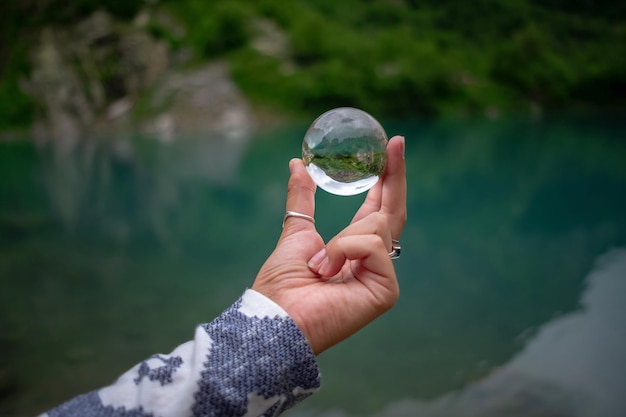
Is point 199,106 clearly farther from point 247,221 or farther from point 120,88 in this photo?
point 247,221

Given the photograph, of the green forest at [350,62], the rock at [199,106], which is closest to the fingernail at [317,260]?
the rock at [199,106]

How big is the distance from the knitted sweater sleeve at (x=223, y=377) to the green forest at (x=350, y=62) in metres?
26.8

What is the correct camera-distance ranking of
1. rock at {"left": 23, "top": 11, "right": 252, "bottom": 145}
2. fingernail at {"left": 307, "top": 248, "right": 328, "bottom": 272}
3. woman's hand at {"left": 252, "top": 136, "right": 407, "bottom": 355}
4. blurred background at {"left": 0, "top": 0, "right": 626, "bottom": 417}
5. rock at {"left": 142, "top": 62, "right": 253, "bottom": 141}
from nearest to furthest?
woman's hand at {"left": 252, "top": 136, "right": 407, "bottom": 355} → fingernail at {"left": 307, "top": 248, "right": 328, "bottom": 272} → blurred background at {"left": 0, "top": 0, "right": 626, "bottom": 417} → rock at {"left": 142, "top": 62, "right": 253, "bottom": 141} → rock at {"left": 23, "top": 11, "right": 252, "bottom": 145}

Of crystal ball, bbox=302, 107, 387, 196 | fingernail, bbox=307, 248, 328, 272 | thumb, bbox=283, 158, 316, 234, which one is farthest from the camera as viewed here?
crystal ball, bbox=302, 107, 387, 196

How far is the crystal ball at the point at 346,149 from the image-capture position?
1.70 metres

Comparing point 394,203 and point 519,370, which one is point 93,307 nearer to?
point 519,370

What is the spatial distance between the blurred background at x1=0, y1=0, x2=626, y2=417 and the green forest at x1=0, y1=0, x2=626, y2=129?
0.16 meters

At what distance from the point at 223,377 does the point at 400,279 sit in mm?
4772

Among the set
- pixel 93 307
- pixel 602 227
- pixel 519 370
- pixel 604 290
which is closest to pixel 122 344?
pixel 93 307

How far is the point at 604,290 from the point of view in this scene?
4930mm

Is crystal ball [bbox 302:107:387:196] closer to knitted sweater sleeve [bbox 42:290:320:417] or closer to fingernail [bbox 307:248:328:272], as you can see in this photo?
fingernail [bbox 307:248:328:272]

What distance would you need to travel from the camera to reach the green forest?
2836 centimetres

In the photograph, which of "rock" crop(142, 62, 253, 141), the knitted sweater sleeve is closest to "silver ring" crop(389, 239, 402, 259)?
the knitted sweater sleeve

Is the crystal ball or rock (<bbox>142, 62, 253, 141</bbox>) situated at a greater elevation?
rock (<bbox>142, 62, 253, 141</bbox>)
